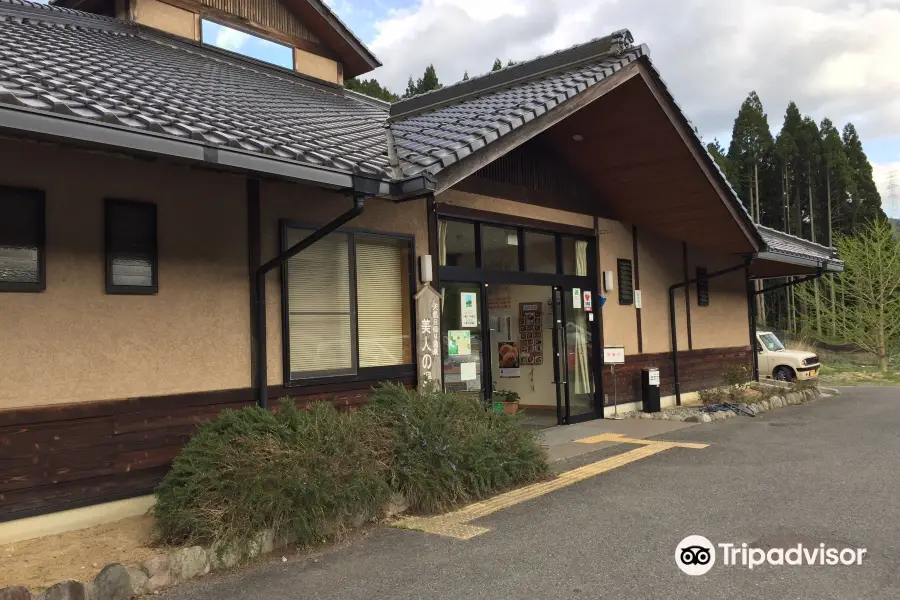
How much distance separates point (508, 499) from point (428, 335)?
244 centimetres

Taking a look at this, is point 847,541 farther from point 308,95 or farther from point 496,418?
point 308,95

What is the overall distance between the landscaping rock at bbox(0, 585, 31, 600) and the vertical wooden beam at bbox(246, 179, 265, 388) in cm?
290

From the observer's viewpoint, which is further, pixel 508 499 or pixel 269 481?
pixel 508 499

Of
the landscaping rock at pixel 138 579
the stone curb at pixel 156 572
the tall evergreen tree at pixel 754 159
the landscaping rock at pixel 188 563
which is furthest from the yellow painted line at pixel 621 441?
the tall evergreen tree at pixel 754 159

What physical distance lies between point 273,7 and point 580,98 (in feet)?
18.6

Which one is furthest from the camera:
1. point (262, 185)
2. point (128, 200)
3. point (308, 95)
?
point (308, 95)

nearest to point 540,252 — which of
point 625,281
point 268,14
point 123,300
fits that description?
point 625,281

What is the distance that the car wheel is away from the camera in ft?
58.3

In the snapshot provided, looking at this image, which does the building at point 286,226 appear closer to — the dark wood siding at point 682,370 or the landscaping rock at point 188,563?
the dark wood siding at point 682,370

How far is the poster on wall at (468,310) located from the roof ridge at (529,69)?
2.67m

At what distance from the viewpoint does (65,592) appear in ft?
11.8

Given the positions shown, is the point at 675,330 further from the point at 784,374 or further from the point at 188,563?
the point at 188,563

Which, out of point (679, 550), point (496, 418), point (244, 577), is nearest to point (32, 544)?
point (244, 577)

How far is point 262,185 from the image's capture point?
6453 mm
